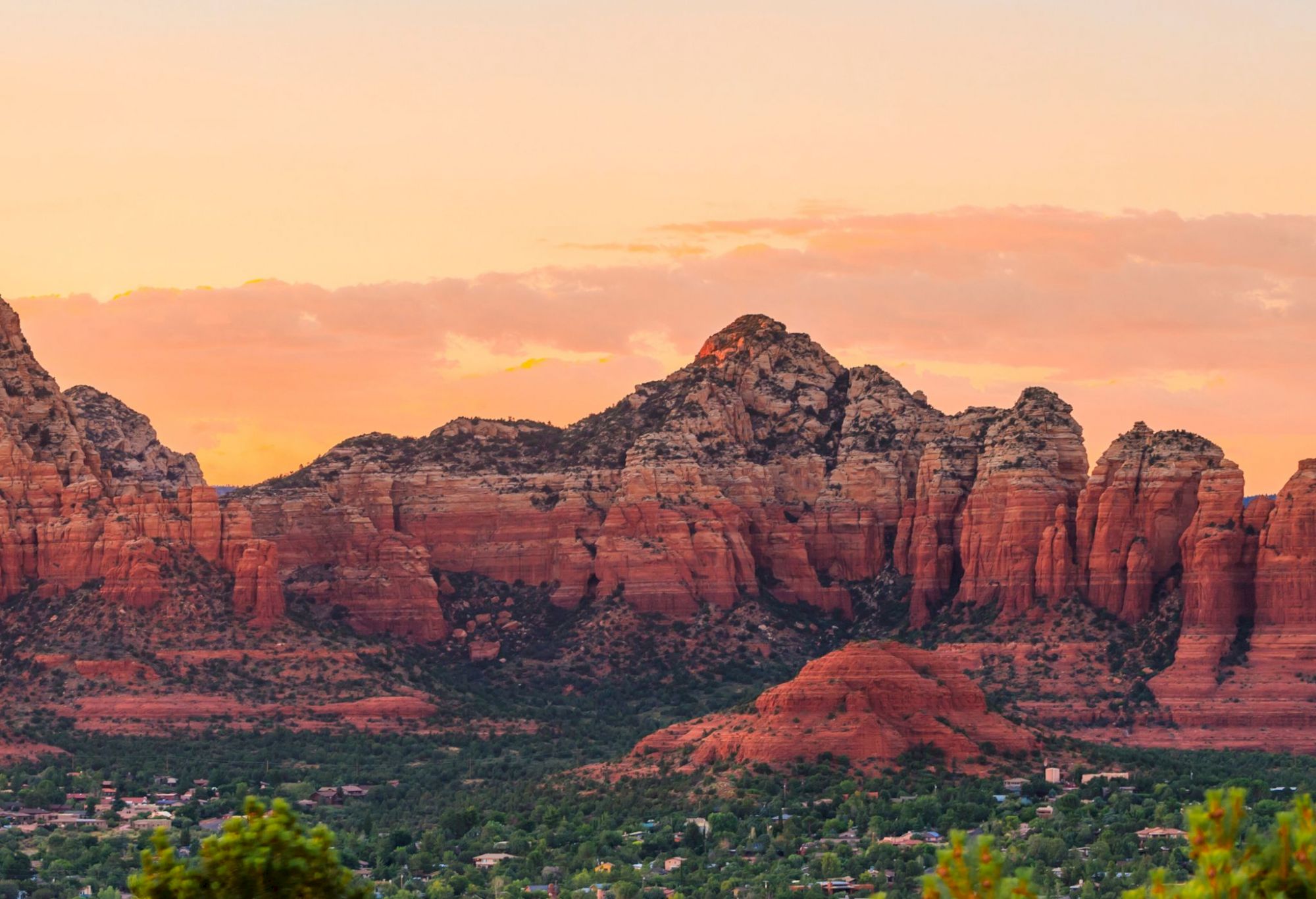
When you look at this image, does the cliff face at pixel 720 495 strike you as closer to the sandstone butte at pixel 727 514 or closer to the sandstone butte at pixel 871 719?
the sandstone butte at pixel 727 514

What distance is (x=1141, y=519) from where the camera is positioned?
163375 millimetres

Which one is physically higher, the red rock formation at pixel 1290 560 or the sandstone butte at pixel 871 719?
the red rock formation at pixel 1290 560

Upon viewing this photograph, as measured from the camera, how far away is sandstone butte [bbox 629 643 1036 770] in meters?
119

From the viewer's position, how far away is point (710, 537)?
17800 cm

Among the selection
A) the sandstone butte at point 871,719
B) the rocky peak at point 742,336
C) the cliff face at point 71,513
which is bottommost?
the sandstone butte at point 871,719

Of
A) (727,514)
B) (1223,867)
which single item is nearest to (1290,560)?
(727,514)

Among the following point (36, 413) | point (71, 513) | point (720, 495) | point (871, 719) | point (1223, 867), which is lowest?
point (871, 719)

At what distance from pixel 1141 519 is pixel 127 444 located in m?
66.0

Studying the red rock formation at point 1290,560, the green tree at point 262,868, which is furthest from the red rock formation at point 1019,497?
the green tree at point 262,868

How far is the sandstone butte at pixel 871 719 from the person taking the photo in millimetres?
118875

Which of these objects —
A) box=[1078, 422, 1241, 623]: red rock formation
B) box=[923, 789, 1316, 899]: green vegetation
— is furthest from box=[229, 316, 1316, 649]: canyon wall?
box=[923, 789, 1316, 899]: green vegetation

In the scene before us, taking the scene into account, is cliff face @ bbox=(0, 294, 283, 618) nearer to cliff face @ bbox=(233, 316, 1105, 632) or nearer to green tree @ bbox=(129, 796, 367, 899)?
cliff face @ bbox=(233, 316, 1105, 632)

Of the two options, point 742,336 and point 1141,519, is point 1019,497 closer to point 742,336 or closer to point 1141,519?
point 1141,519

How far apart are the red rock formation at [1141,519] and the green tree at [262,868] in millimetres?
125563
